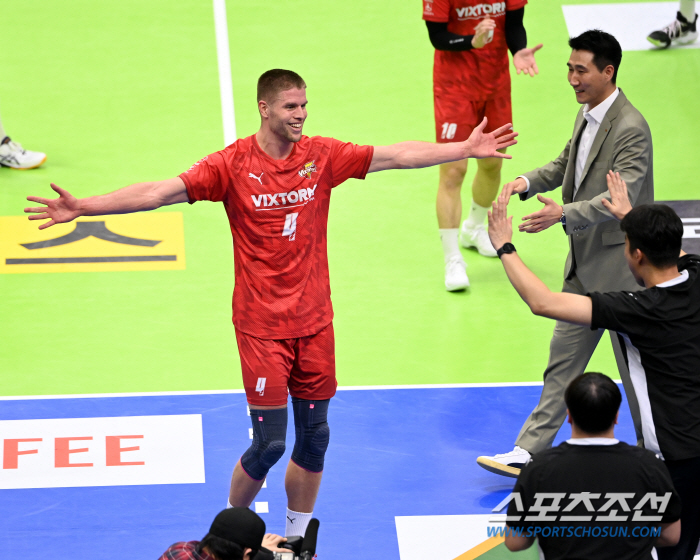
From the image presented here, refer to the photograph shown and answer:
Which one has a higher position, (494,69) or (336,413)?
(494,69)

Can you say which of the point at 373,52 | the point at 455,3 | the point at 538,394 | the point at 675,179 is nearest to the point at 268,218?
the point at 538,394

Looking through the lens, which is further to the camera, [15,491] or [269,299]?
[15,491]

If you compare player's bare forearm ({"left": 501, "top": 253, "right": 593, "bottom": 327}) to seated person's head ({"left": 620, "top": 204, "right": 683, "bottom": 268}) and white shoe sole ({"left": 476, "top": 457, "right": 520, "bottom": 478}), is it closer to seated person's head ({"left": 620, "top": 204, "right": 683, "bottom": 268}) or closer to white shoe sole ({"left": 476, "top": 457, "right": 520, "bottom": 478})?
seated person's head ({"left": 620, "top": 204, "right": 683, "bottom": 268})

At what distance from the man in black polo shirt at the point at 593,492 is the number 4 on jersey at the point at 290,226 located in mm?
2152

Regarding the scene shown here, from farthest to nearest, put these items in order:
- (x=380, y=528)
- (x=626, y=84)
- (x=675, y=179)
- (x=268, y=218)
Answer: (x=626, y=84) → (x=675, y=179) → (x=380, y=528) → (x=268, y=218)

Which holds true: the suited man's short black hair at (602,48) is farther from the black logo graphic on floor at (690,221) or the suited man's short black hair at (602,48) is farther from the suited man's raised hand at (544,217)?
the black logo graphic on floor at (690,221)

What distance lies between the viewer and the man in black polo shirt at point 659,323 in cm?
475

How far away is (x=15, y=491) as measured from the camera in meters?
6.70

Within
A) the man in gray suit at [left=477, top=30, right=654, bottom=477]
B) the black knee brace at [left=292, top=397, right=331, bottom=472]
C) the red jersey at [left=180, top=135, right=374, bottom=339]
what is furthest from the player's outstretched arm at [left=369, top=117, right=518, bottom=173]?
the black knee brace at [left=292, top=397, right=331, bottom=472]

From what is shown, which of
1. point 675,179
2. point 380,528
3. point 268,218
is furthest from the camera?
point 675,179

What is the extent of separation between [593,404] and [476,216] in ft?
19.4

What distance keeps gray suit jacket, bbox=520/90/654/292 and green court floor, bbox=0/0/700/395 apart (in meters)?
1.78

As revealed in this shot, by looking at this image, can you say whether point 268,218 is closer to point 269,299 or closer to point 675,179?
point 269,299

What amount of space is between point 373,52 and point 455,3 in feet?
13.4
